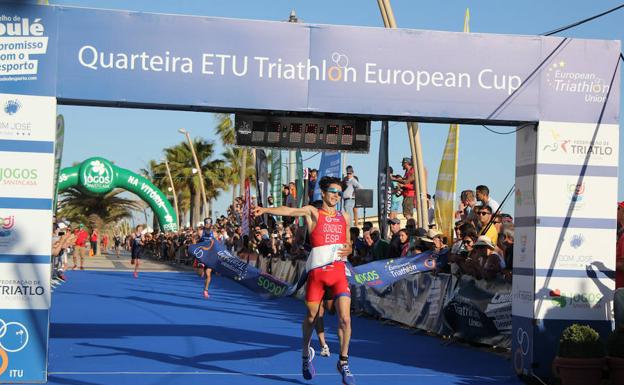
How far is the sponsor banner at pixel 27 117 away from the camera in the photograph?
10234 mm

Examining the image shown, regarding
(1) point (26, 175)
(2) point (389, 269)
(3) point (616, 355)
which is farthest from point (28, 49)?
(2) point (389, 269)

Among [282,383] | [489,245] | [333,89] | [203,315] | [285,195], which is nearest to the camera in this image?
[282,383]

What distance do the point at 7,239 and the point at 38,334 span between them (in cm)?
103

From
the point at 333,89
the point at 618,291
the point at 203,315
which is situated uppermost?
the point at 333,89

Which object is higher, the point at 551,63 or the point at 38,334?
the point at 551,63

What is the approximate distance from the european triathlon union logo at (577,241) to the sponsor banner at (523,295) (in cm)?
A: 60

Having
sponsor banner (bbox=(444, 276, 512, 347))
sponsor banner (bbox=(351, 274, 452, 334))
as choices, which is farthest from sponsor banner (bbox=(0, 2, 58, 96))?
sponsor banner (bbox=(351, 274, 452, 334))

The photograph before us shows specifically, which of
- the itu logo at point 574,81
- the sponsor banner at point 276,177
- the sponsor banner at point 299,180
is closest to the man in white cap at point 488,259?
the itu logo at point 574,81

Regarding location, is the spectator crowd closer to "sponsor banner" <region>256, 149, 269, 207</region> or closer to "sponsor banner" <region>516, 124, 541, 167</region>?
"sponsor banner" <region>256, 149, 269, 207</region>

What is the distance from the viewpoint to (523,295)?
1120 centimetres

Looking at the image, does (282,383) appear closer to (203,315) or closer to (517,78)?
(517,78)

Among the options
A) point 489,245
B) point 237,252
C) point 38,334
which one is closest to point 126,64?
point 38,334

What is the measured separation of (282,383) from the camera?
33.2 feet

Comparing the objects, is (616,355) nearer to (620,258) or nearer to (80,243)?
(620,258)
